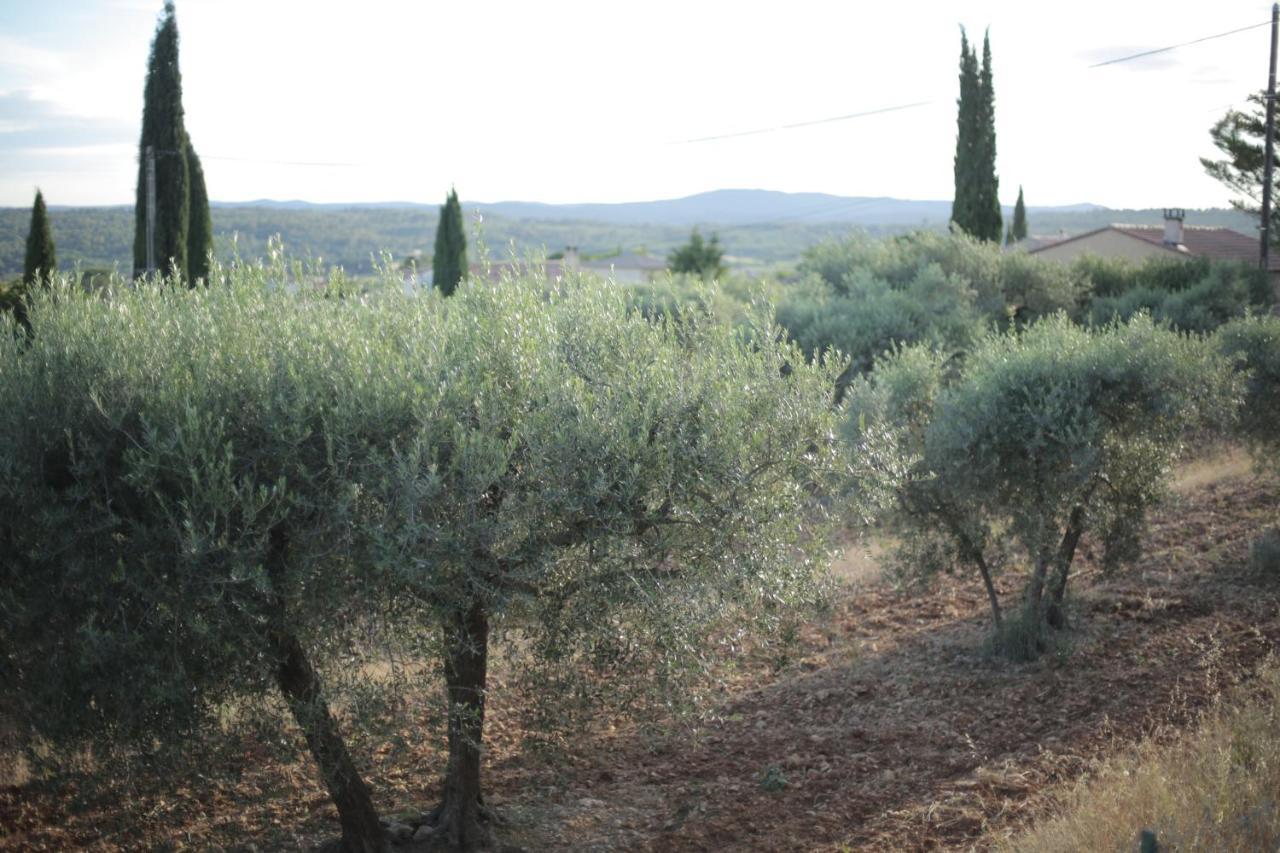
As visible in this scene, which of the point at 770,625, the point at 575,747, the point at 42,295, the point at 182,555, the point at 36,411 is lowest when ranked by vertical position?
the point at 575,747

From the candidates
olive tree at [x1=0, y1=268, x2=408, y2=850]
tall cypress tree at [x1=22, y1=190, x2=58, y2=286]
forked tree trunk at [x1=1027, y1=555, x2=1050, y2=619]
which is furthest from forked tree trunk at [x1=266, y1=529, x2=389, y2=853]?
tall cypress tree at [x1=22, y1=190, x2=58, y2=286]

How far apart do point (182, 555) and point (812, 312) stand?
20.0 meters

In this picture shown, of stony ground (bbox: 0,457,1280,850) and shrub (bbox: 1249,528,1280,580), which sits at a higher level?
shrub (bbox: 1249,528,1280,580)

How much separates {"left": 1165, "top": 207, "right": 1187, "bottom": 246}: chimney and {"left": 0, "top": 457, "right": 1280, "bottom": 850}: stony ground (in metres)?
31.4

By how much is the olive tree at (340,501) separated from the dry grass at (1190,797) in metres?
2.19

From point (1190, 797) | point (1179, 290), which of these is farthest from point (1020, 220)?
point (1190, 797)

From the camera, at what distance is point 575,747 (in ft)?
29.9

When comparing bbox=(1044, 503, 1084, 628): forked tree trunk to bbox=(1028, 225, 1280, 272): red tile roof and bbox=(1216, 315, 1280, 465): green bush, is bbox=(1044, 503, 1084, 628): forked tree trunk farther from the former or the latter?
bbox=(1028, 225, 1280, 272): red tile roof

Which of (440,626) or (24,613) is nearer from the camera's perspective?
(24,613)

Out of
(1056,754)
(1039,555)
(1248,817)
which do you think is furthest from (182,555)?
(1039,555)

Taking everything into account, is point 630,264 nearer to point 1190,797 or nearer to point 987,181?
point 987,181

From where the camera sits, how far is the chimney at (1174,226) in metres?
39.5

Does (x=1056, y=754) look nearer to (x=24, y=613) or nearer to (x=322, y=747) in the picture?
(x=322, y=747)

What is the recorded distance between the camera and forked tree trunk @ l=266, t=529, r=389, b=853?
5504 mm
